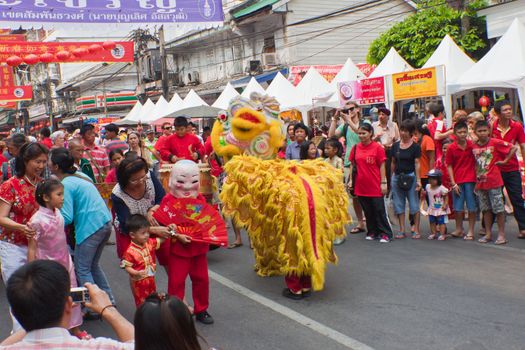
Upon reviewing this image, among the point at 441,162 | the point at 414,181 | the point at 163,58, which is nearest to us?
the point at 414,181

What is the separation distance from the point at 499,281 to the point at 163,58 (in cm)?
1856

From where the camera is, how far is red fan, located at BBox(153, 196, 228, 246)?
465cm

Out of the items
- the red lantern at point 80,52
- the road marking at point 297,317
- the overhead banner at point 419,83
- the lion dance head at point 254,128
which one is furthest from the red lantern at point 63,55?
the road marking at point 297,317

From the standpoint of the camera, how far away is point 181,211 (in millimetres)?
4652

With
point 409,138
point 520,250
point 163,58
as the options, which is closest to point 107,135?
point 409,138

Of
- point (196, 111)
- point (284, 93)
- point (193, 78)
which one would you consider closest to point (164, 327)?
point (196, 111)

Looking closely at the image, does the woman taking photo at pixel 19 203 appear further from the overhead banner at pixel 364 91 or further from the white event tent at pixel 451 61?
the white event tent at pixel 451 61

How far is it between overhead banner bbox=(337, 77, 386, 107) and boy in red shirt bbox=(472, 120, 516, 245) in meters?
6.27

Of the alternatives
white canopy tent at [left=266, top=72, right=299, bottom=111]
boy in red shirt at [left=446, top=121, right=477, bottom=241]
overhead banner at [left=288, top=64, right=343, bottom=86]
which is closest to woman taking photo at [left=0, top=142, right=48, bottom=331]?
boy in red shirt at [left=446, top=121, right=477, bottom=241]

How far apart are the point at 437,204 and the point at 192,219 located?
13.2 feet

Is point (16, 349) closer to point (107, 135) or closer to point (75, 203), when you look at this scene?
point (75, 203)

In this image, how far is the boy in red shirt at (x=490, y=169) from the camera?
7000 mm

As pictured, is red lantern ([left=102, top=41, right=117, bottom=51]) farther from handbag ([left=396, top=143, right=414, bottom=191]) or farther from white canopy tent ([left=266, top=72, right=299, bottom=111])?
handbag ([left=396, top=143, right=414, bottom=191])

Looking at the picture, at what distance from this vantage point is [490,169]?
23.0 ft
